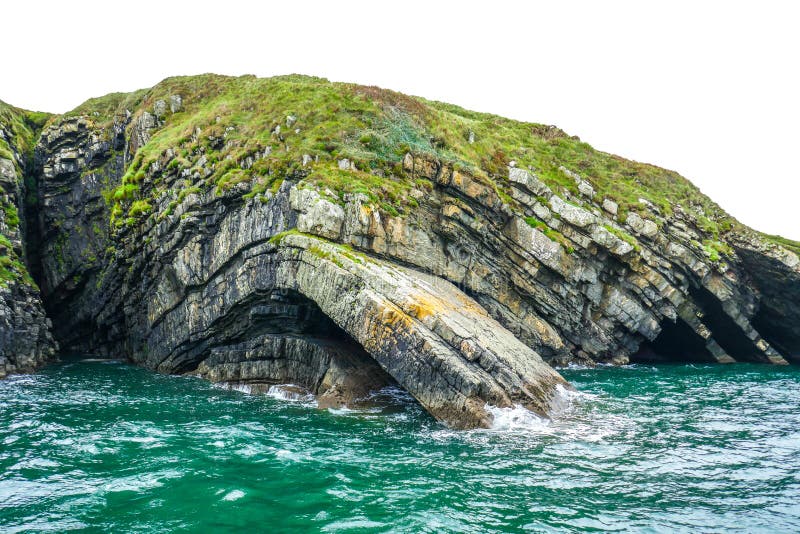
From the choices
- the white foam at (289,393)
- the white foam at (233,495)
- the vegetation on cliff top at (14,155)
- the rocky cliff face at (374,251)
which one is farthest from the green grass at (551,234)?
the vegetation on cliff top at (14,155)

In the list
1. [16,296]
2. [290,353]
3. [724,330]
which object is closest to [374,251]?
[290,353]

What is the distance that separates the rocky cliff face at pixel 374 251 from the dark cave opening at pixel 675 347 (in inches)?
9.7

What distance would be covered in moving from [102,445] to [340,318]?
36.6ft

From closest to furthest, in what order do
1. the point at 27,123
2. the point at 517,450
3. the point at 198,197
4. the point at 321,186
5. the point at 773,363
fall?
the point at 517,450 → the point at 321,186 → the point at 198,197 → the point at 773,363 → the point at 27,123

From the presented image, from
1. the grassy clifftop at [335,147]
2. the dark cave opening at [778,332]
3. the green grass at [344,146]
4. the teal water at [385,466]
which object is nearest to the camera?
the teal water at [385,466]

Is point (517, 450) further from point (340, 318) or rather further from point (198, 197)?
point (198, 197)

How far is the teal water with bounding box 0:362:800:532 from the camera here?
1268 cm

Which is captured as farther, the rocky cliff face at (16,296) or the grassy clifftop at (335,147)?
the grassy clifftop at (335,147)

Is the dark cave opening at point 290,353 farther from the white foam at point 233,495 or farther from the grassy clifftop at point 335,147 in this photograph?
the white foam at point 233,495

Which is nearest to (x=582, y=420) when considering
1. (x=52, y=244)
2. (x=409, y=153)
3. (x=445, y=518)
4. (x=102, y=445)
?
(x=445, y=518)

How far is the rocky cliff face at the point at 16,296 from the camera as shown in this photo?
32.1 m

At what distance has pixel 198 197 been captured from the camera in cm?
3544

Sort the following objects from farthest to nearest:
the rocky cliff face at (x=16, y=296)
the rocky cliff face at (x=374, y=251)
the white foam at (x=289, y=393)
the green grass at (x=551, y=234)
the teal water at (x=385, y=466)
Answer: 1. the green grass at (x=551, y=234)
2. the rocky cliff face at (x=16, y=296)
3. the white foam at (x=289, y=393)
4. the rocky cliff face at (x=374, y=251)
5. the teal water at (x=385, y=466)

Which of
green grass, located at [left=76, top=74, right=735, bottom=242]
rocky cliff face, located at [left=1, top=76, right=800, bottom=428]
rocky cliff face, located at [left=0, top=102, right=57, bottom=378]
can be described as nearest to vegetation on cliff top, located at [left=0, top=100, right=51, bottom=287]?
rocky cliff face, located at [left=0, top=102, right=57, bottom=378]
